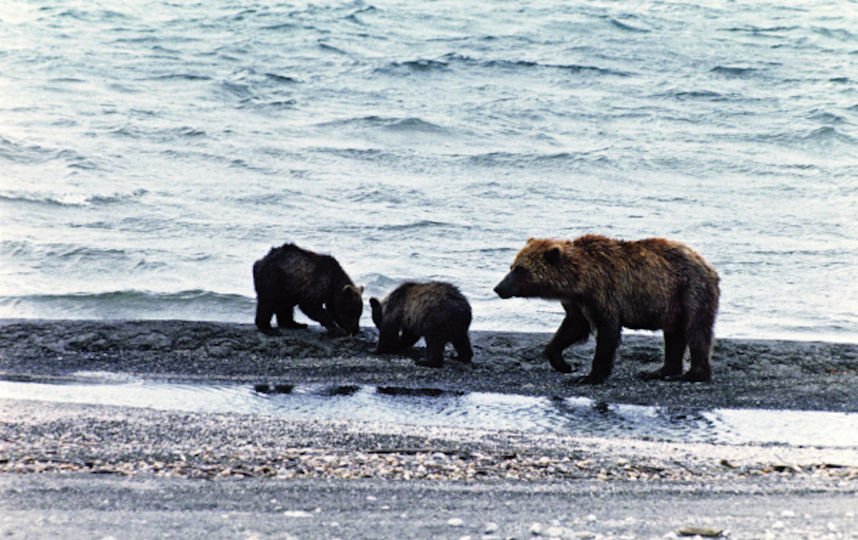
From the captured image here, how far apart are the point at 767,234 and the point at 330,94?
1391 cm

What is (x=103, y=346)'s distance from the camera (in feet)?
32.1

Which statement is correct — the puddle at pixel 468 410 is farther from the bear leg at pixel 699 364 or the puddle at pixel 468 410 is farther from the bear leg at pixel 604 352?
the bear leg at pixel 699 364

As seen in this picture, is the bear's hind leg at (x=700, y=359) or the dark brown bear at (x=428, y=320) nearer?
the bear's hind leg at (x=700, y=359)

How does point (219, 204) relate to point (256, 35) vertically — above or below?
below

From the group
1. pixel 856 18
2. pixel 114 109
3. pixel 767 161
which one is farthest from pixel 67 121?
pixel 856 18

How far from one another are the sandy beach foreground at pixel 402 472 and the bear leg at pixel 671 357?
0.22 meters

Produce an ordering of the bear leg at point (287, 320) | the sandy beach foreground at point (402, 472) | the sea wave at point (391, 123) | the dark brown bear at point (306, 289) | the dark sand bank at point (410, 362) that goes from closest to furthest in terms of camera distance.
A: the sandy beach foreground at point (402, 472) → the dark sand bank at point (410, 362) → the dark brown bear at point (306, 289) → the bear leg at point (287, 320) → the sea wave at point (391, 123)

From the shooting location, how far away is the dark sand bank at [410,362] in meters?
8.34

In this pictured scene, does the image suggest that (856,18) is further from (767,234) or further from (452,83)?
(767,234)

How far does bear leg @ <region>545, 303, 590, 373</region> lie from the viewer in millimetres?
8773

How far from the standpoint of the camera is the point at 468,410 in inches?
305

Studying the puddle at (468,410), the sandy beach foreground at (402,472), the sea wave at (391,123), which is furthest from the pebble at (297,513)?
the sea wave at (391,123)

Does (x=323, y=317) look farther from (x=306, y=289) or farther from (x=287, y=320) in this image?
(x=287, y=320)

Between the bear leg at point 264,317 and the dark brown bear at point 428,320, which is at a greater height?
the dark brown bear at point 428,320
